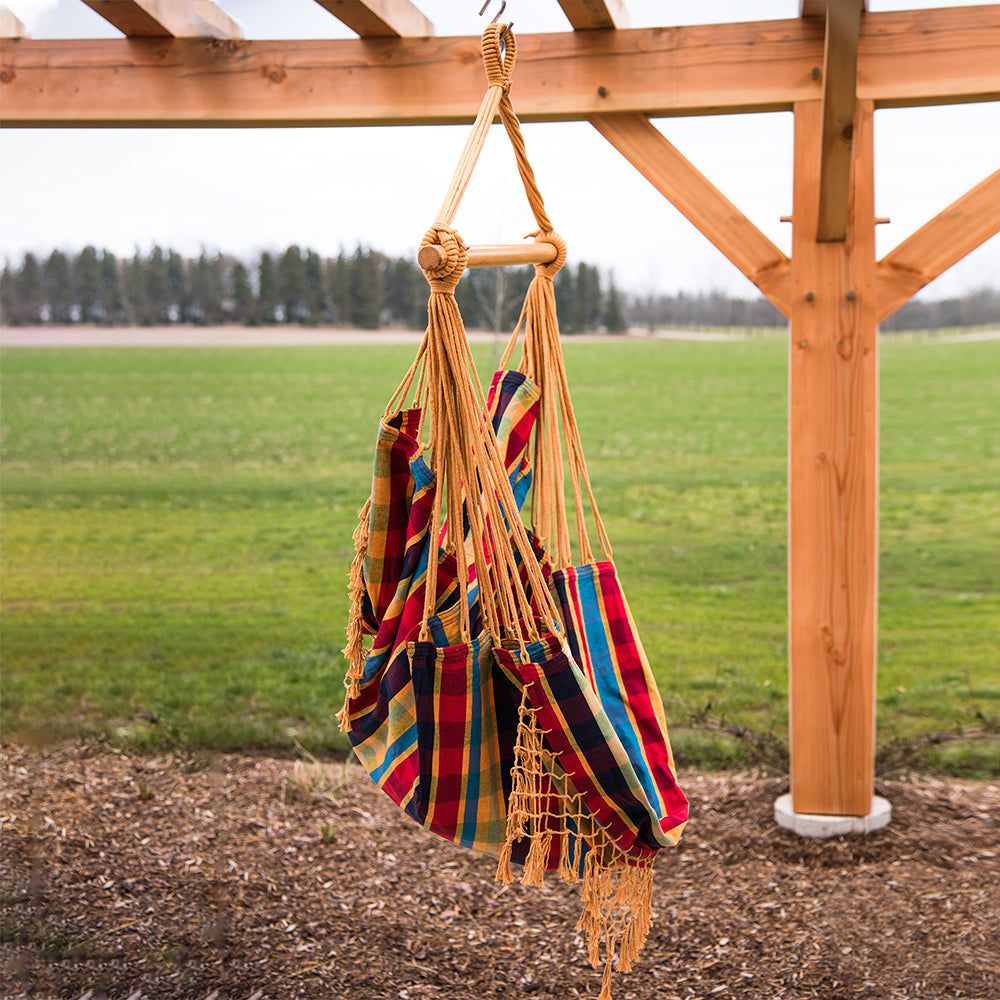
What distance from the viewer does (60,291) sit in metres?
7.18

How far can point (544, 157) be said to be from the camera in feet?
27.6

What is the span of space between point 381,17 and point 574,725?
157 cm

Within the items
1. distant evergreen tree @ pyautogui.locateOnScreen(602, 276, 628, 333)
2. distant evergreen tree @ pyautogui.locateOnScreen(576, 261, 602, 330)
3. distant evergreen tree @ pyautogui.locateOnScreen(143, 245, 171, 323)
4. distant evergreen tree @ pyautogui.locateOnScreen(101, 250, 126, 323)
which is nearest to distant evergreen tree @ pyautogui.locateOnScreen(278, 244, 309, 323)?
distant evergreen tree @ pyautogui.locateOnScreen(143, 245, 171, 323)

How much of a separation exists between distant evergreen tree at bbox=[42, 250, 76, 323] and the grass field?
0.37 metres

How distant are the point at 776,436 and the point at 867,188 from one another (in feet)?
16.5

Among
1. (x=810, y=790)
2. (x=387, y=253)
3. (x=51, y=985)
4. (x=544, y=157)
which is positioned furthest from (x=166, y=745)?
(x=544, y=157)

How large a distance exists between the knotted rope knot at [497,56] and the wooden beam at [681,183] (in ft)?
2.65

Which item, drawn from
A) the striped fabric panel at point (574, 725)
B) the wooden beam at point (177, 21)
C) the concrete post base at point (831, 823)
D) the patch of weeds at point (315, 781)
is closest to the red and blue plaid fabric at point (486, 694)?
the striped fabric panel at point (574, 725)

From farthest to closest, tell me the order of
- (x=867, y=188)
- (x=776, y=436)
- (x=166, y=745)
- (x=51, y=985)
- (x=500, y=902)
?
(x=776, y=436), (x=166, y=745), (x=500, y=902), (x=867, y=188), (x=51, y=985)

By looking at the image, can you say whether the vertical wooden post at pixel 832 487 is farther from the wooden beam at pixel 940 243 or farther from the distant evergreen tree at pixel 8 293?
the distant evergreen tree at pixel 8 293

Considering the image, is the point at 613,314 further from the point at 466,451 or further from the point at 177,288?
the point at 466,451

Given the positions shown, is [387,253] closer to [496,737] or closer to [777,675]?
[777,675]

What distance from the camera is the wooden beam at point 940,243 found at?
1.97 meters

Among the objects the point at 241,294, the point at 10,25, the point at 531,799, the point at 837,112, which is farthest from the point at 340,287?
the point at 531,799
